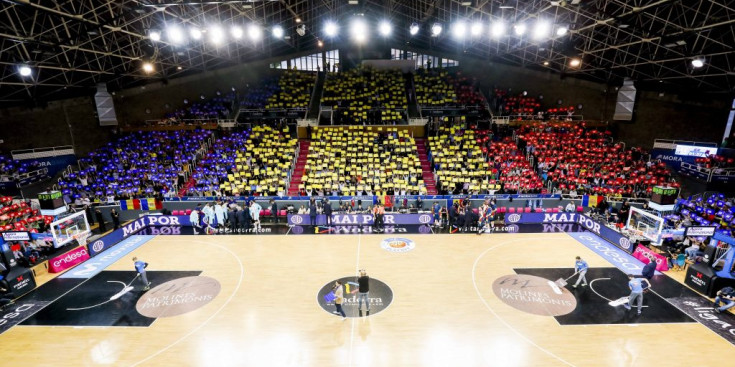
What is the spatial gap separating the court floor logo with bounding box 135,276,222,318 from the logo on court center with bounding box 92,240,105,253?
5.81m

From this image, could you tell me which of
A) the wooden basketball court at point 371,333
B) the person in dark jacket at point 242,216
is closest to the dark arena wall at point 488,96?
the wooden basketball court at point 371,333

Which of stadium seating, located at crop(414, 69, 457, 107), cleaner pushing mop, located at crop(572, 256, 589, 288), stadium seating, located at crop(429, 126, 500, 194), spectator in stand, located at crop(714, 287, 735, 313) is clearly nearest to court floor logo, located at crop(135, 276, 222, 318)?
cleaner pushing mop, located at crop(572, 256, 589, 288)

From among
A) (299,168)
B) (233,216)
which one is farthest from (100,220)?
(299,168)

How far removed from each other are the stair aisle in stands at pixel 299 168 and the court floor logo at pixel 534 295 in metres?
15.4

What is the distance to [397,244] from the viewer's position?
57.4 ft

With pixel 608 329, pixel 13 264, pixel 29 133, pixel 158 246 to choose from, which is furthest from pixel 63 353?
pixel 29 133

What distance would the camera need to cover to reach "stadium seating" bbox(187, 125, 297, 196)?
2462 cm

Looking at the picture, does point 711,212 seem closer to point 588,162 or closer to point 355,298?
point 588,162

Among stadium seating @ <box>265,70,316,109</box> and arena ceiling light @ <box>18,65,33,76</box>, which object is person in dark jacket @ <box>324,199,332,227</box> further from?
arena ceiling light @ <box>18,65,33,76</box>

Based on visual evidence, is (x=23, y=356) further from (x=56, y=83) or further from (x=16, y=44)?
(x=56, y=83)

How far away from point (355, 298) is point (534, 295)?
6.30 meters

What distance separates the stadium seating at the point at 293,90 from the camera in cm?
3475

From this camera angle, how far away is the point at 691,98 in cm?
2552

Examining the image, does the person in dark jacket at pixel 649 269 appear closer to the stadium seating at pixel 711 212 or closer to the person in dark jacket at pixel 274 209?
the stadium seating at pixel 711 212
